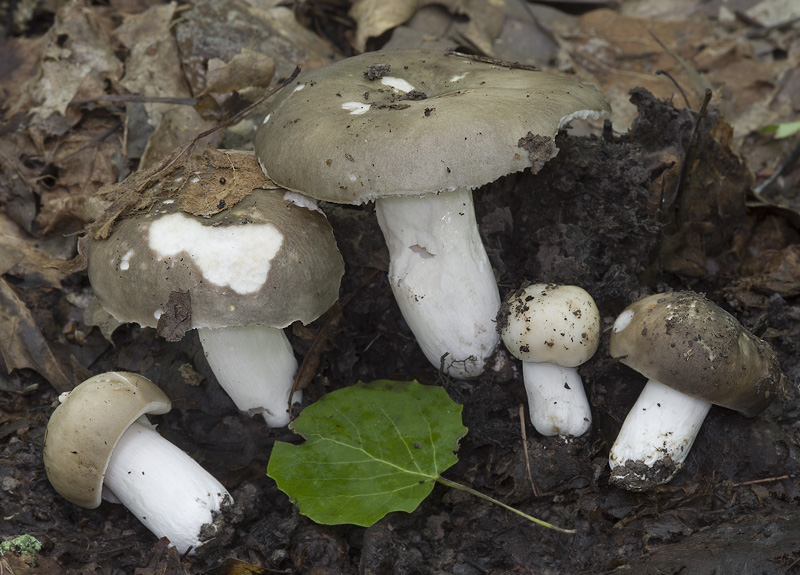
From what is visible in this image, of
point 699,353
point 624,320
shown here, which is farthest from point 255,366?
point 699,353

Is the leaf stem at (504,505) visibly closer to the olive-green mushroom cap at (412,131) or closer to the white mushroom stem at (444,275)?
the white mushroom stem at (444,275)

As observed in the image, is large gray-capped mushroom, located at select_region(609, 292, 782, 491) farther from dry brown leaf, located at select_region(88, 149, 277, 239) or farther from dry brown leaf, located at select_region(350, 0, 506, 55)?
dry brown leaf, located at select_region(350, 0, 506, 55)

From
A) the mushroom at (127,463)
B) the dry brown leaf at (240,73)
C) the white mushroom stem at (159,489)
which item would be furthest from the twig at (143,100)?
the white mushroom stem at (159,489)

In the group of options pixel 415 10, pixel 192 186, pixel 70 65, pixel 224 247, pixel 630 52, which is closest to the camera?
pixel 224 247

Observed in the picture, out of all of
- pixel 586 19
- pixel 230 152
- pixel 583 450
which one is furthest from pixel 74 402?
pixel 586 19

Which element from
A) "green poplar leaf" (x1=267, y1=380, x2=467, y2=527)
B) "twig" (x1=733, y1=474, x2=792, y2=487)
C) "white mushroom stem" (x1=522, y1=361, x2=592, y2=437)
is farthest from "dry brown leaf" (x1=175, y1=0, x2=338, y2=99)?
"twig" (x1=733, y1=474, x2=792, y2=487)

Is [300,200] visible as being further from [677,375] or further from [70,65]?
[70,65]
